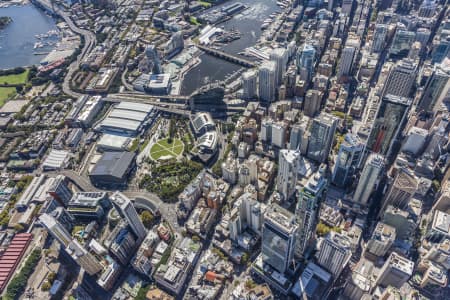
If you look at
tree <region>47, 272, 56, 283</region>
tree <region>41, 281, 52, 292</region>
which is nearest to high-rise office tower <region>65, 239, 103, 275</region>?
tree <region>47, 272, 56, 283</region>

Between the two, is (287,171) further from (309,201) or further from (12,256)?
(12,256)

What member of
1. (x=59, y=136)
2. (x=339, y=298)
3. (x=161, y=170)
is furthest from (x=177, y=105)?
(x=339, y=298)

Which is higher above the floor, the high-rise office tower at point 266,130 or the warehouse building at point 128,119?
the high-rise office tower at point 266,130

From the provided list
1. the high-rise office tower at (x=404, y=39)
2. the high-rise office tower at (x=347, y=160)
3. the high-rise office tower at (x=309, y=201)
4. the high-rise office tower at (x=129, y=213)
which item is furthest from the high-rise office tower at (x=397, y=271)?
the high-rise office tower at (x=404, y=39)

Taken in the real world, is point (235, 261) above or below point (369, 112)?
below

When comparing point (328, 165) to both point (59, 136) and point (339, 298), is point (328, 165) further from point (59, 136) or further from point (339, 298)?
point (59, 136)

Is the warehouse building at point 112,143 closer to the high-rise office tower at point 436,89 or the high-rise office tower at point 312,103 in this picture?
the high-rise office tower at point 312,103

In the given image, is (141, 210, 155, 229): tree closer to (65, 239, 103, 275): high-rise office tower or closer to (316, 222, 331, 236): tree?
(65, 239, 103, 275): high-rise office tower
